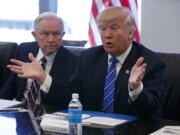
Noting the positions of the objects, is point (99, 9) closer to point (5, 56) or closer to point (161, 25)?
point (161, 25)

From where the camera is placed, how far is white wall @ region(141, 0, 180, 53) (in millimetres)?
3844

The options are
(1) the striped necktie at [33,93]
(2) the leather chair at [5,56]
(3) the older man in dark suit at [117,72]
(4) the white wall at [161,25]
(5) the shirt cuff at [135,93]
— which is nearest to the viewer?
(5) the shirt cuff at [135,93]

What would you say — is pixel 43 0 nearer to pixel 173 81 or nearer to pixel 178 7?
pixel 178 7

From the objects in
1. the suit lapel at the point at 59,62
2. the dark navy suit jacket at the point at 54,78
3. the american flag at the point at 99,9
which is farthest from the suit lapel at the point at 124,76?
the american flag at the point at 99,9

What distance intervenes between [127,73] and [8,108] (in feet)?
2.48

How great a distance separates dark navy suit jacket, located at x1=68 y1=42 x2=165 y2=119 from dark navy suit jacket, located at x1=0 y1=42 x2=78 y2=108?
124 mm

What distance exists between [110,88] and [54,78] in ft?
1.80

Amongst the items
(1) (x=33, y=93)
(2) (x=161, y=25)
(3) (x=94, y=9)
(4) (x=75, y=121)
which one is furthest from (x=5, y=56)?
(4) (x=75, y=121)

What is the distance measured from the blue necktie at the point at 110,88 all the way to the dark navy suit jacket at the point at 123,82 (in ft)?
0.11

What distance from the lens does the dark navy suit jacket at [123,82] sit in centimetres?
221

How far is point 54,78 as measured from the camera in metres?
2.82

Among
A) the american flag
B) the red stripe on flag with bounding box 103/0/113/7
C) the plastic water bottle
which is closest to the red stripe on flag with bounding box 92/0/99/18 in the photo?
the american flag

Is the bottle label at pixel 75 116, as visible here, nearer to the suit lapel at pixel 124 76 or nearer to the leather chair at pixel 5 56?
the suit lapel at pixel 124 76

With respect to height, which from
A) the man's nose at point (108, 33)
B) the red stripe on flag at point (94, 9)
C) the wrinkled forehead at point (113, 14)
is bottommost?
the man's nose at point (108, 33)
